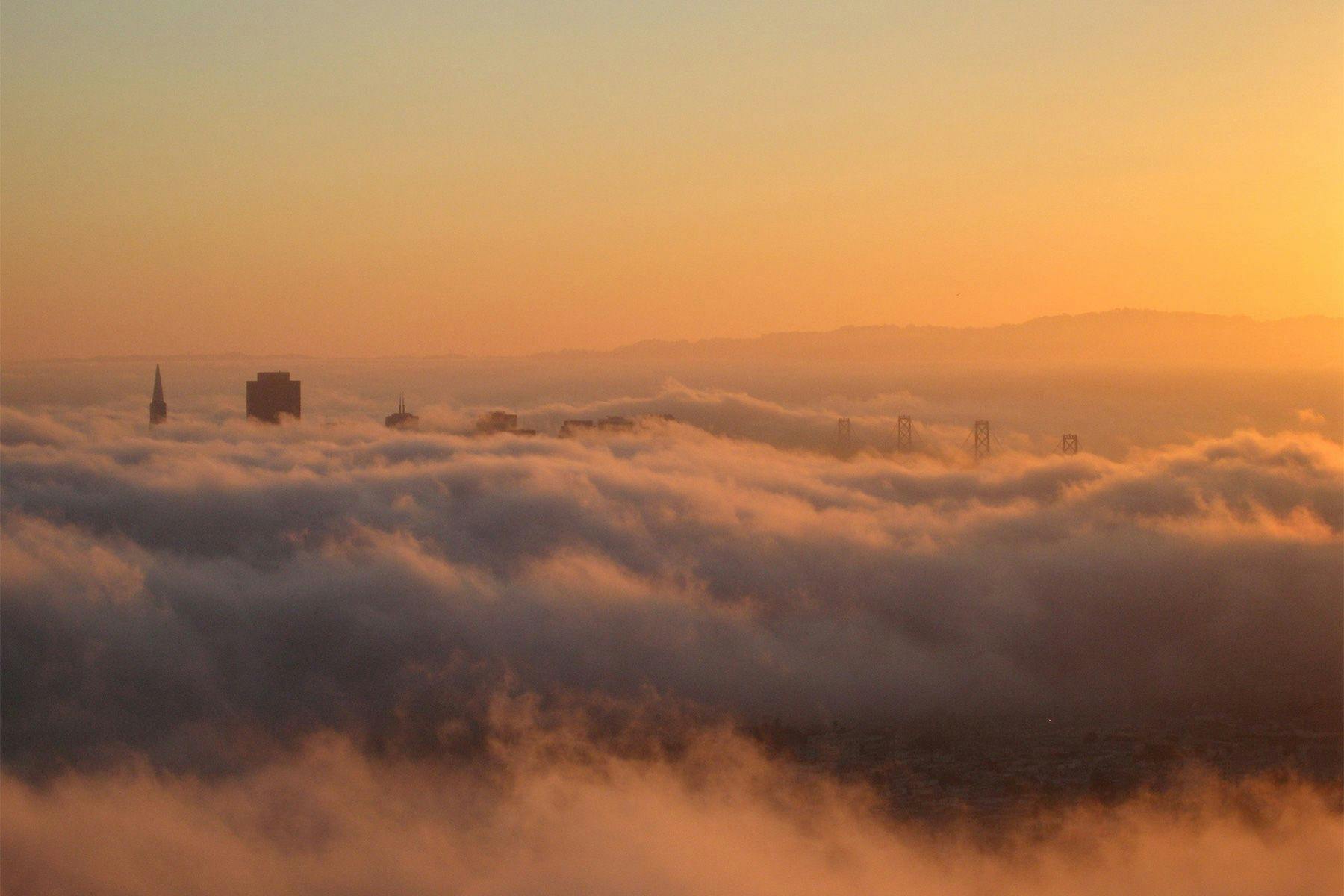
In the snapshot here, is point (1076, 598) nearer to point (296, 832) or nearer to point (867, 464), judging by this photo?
point (867, 464)

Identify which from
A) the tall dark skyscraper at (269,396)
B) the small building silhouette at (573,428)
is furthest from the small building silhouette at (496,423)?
the tall dark skyscraper at (269,396)

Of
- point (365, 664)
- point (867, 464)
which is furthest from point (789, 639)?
point (867, 464)

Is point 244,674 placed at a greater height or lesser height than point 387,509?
lesser

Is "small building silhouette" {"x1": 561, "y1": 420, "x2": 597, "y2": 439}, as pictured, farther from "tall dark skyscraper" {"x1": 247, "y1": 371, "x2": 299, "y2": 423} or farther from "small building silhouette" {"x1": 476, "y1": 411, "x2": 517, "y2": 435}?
"tall dark skyscraper" {"x1": 247, "y1": 371, "x2": 299, "y2": 423}

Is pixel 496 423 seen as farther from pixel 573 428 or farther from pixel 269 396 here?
pixel 269 396

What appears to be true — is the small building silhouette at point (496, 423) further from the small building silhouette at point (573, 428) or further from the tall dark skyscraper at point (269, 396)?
the tall dark skyscraper at point (269, 396)

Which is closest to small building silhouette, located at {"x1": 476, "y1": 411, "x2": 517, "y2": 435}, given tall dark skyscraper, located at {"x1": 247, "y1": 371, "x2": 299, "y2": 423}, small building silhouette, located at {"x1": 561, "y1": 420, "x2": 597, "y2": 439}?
small building silhouette, located at {"x1": 561, "y1": 420, "x2": 597, "y2": 439}
